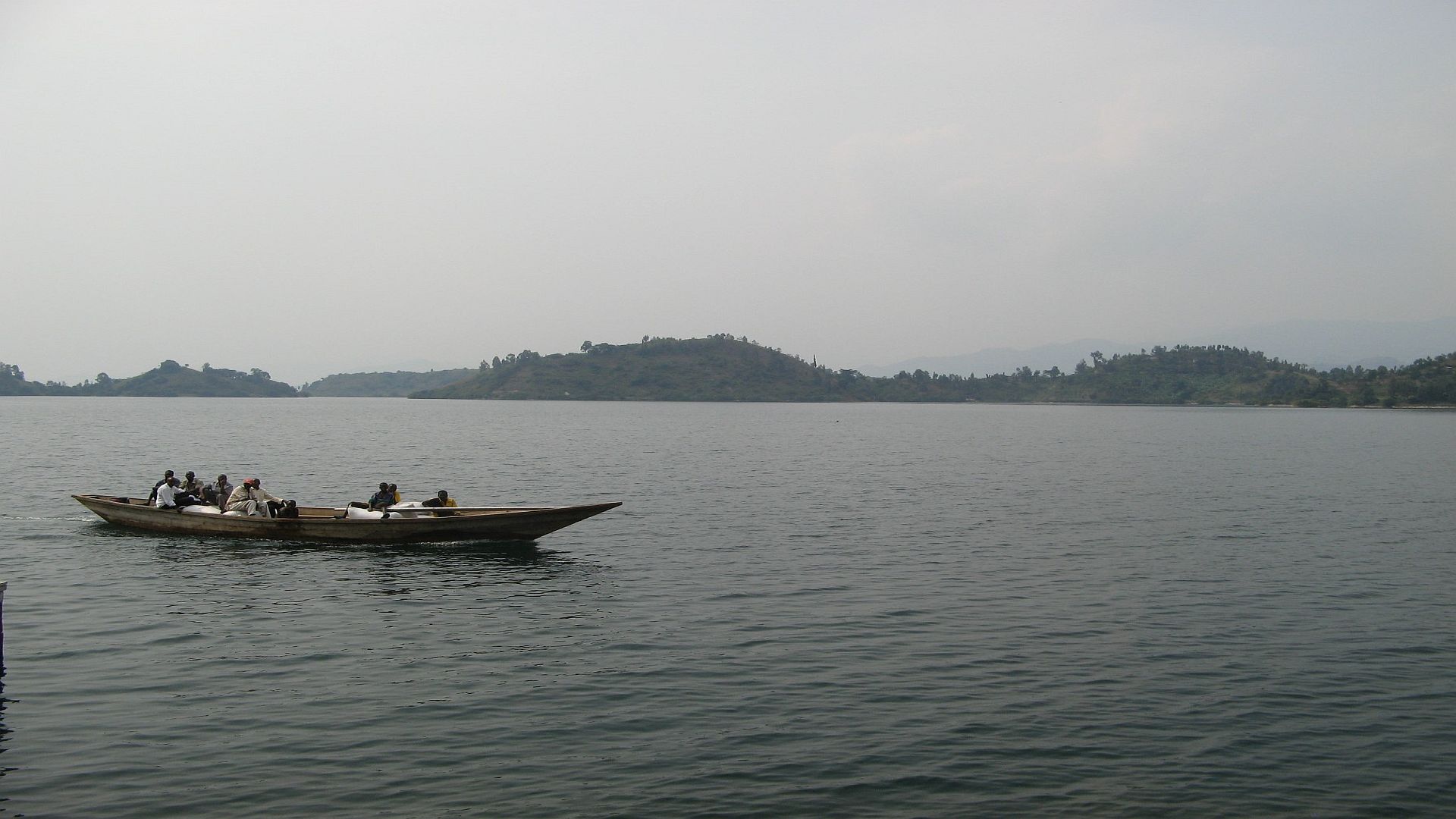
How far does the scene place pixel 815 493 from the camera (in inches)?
2190

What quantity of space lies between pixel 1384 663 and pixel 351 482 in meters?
54.4

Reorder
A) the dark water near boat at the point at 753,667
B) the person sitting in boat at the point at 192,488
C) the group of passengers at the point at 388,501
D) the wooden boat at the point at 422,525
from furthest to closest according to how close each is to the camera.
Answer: the person sitting in boat at the point at 192,488, the group of passengers at the point at 388,501, the wooden boat at the point at 422,525, the dark water near boat at the point at 753,667

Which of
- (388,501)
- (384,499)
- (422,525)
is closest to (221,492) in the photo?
(384,499)

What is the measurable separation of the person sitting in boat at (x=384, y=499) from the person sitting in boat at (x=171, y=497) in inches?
Answer: 286

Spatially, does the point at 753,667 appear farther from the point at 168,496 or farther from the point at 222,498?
the point at 168,496

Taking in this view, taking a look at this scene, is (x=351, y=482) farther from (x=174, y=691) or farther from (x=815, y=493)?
(x=174, y=691)

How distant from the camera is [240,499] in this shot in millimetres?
36062

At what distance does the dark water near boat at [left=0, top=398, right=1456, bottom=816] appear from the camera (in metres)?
14.2

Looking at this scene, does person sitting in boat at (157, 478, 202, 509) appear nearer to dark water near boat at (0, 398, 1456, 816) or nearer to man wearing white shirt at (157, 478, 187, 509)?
man wearing white shirt at (157, 478, 187, 509)

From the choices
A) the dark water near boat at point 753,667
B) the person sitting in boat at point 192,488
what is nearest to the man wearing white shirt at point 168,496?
the person sitting in boat at point 192,488

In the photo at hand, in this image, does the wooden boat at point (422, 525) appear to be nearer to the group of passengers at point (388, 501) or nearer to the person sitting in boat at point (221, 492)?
the group of passengers at point (388, 501)

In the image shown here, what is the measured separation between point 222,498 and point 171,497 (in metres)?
1.71

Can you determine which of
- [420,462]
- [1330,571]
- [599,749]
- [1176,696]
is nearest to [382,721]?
[599,749]

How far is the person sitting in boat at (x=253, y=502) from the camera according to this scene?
3550cm
